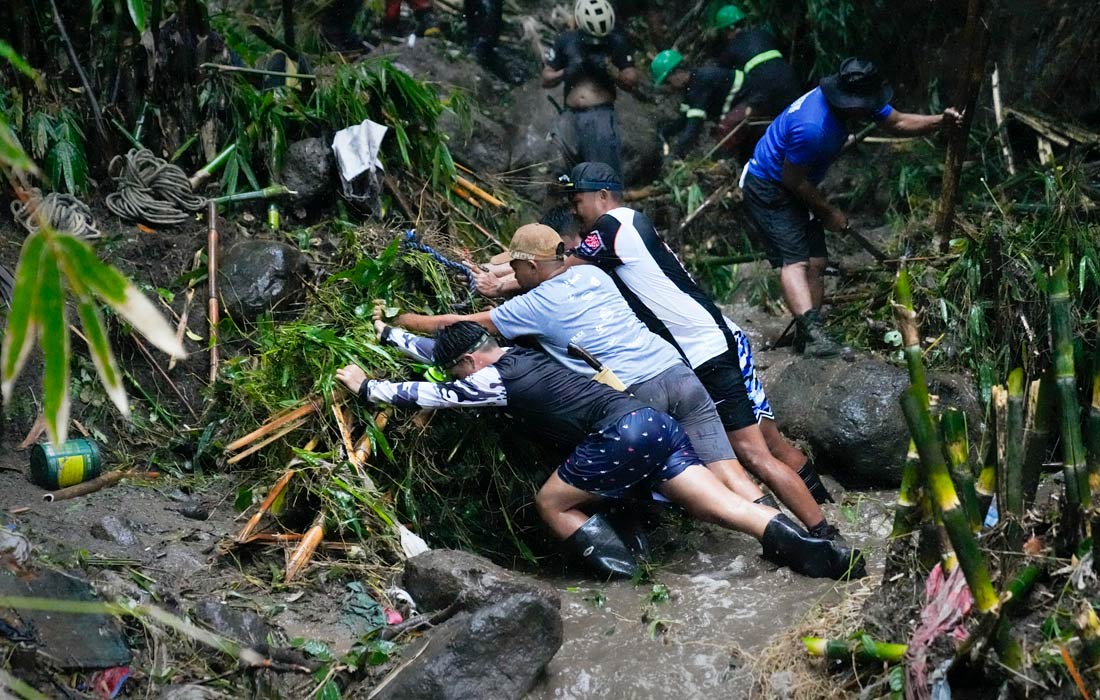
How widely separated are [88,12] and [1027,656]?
20.4 ft

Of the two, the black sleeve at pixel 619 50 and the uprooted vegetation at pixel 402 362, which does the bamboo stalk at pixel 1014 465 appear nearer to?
the uprooted vegetation at pixel 402 362

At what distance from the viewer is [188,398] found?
623 centimetres

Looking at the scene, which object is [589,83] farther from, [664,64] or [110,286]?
[110,286]

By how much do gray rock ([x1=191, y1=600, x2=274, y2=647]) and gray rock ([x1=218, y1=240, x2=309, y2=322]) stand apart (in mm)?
2244

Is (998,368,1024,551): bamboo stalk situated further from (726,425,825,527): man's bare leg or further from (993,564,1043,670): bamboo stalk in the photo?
(726,425,825,527): man's bare leg

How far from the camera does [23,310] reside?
240 cm

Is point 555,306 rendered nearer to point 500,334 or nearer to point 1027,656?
point 500,334

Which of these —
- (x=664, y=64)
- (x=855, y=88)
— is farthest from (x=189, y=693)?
(x=664, y=64)

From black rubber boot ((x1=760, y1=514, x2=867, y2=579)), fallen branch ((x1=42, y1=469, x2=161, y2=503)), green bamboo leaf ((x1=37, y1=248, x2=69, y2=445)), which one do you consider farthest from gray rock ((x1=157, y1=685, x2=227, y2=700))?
black rubber boot ((x1=760, y1=514, x2=867, y2=579))

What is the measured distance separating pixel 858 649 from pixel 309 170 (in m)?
4.68

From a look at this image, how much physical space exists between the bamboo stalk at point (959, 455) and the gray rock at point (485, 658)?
168 centimetres

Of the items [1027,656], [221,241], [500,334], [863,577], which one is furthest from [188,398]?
[1027,656]

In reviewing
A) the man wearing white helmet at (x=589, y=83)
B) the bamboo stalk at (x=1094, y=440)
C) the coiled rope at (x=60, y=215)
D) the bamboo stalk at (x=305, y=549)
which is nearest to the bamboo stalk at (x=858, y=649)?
the bamboo stalk at (x=1094, y=440)

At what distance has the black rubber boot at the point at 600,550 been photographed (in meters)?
5.36
